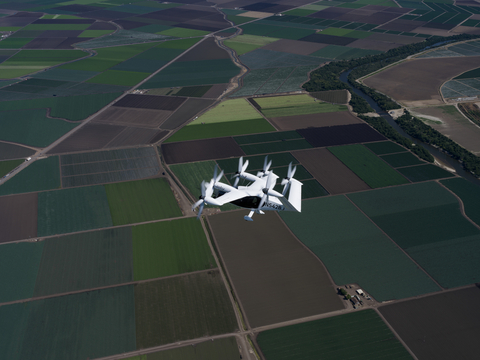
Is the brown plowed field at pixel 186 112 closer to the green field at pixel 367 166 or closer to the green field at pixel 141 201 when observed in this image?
the green field at pixel 141 201

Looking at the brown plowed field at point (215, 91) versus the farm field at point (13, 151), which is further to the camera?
the brown plowed field at point (215, 91)

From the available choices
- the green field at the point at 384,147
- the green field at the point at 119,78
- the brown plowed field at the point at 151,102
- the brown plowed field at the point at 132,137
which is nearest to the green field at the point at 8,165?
the brown plowed field at the point at 132,137

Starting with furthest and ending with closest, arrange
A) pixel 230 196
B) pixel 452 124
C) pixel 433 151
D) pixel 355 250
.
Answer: pixel 452 124 → pixel 433 151 → pixel 355 250 → pixel 230 196

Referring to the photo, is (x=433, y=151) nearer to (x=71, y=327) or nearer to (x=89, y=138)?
(x=71, y=327)

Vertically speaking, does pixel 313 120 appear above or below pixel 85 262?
above

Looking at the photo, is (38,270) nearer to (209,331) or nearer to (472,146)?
(209,331)

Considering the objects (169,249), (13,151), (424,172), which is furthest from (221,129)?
(13,151)
